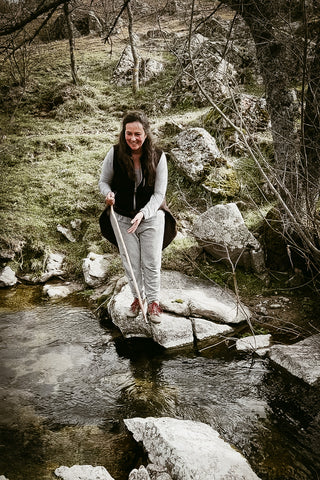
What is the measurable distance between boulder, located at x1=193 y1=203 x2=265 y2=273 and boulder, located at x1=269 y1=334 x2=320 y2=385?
1552 mm

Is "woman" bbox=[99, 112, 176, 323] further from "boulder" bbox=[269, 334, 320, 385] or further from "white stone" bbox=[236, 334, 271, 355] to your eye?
"boulder" bbox=[269, 334, 320, 385]

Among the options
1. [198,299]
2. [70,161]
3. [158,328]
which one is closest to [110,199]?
[158,328]

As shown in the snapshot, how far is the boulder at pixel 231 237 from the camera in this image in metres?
5.21

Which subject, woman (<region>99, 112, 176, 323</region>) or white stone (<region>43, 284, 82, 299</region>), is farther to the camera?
white stone (<region>43, 284, 82, 299</region>)

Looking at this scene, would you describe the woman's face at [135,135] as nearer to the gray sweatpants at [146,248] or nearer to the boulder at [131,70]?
the gray sweatpants at [146,248]

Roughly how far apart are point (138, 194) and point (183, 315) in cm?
170

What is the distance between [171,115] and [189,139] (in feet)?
8.36

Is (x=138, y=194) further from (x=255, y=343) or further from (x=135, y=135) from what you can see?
(x=255, y=343)

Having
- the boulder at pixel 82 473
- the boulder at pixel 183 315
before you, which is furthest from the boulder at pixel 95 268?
the boulder at pixel 82 473

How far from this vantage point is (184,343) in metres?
4.20

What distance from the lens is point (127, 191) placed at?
3670 millimetres

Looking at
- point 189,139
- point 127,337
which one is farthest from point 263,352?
point 189,139

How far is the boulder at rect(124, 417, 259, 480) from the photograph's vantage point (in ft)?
8.15

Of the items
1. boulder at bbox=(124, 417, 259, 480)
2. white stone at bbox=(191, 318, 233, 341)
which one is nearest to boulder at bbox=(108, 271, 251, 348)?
white stone at bbox=(191, 318, 233, 341)
